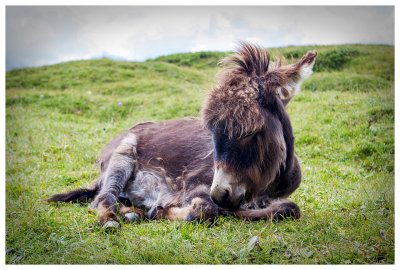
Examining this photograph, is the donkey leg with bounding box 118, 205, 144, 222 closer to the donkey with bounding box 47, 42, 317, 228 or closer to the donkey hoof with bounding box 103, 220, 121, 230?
the donkey with bounding box 47, 42, 317, 228

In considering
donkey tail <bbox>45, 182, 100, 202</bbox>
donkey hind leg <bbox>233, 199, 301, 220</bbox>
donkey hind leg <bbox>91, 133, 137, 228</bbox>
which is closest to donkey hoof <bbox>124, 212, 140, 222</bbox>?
donkey hind leg <bbox>91, 133, 137, 228</bbox>

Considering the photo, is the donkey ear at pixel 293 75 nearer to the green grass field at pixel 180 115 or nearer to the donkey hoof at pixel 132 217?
the green grass field at pixel 180 115

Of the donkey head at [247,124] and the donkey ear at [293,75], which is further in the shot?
the donkey ear at [293,75]

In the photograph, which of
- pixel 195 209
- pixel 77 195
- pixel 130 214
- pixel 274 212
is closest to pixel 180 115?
pixel 77 195

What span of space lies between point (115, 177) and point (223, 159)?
2.02 m

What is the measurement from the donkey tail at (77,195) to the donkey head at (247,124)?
2.29m

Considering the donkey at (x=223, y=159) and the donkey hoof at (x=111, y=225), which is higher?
the donkey at (x=223, y=159)

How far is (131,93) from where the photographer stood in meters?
11.5

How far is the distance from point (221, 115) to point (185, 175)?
4.95 feet

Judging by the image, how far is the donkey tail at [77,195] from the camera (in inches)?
161

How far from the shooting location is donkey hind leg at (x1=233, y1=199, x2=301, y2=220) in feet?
10.8

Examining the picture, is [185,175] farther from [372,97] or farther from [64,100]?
[64,100]

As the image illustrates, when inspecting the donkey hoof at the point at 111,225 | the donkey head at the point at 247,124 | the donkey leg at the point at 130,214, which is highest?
the donkey head at the point at 247,124

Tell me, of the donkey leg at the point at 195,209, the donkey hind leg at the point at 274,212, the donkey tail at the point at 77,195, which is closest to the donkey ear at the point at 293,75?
the donkey hind leg at the point at 274,212
